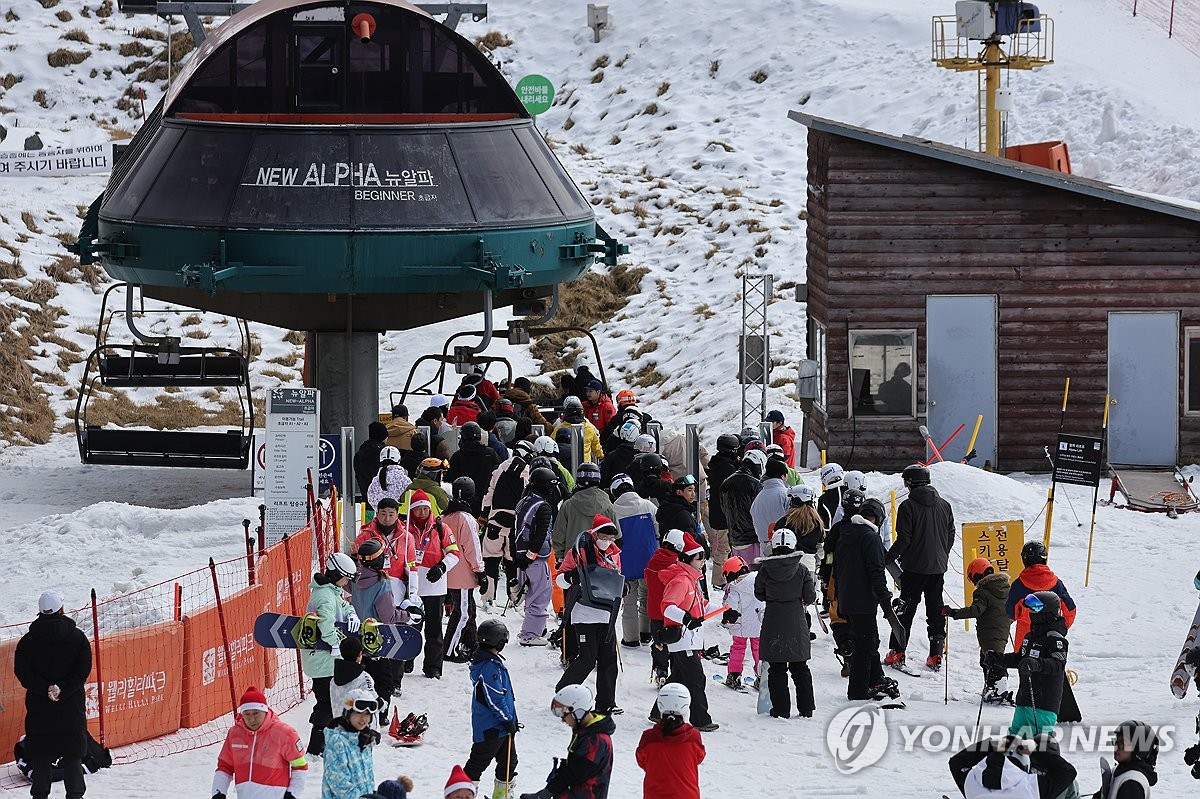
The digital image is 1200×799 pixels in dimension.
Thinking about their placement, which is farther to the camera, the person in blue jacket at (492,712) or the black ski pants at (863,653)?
the black ski pants at (863,653)

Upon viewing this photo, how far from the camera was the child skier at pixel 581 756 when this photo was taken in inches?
362

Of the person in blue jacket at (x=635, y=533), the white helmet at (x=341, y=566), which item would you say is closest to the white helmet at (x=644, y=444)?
the person in blue jacket at (x=635, y=533)

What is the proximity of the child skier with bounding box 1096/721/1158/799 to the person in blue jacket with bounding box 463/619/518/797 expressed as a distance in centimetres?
332

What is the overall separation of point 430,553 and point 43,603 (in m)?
3.15

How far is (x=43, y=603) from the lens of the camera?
10.8 meters

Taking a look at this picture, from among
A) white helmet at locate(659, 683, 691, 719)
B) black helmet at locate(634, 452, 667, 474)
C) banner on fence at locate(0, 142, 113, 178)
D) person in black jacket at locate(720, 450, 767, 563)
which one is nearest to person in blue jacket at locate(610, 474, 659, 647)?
black helmet at locate(634, 452, 667, 474)

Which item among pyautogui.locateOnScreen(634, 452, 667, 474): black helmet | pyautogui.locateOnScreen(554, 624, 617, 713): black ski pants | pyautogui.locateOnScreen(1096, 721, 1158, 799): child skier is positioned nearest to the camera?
pyautogui.locateOnScreen(1096, 721, 1158, 799): child skier

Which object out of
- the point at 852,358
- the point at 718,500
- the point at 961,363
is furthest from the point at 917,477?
the point at 961,363

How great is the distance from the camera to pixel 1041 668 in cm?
1112

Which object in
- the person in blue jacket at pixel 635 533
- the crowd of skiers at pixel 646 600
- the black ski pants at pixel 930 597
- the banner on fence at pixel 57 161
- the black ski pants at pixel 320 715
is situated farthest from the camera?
the banner on fence at pixel 57 161

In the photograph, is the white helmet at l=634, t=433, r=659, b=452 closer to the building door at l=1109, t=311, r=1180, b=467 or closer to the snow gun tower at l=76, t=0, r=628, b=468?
the snow gun tower at l=76, t=0, r=628, b=468

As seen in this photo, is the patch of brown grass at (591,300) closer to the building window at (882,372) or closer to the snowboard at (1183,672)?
the building window at (882,372)

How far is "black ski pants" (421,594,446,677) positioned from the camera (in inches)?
524

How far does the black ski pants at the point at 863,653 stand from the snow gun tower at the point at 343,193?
7263 mm
